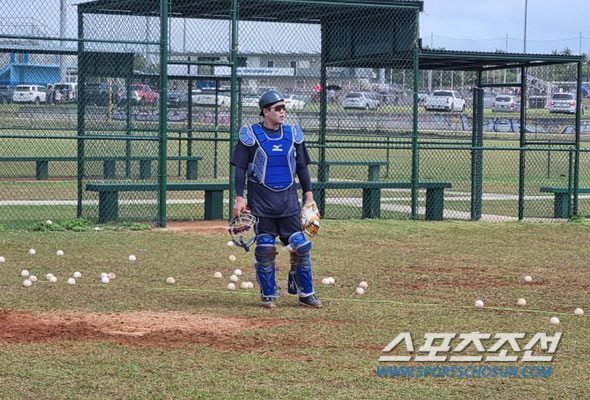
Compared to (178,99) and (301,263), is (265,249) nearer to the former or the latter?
(301,263)

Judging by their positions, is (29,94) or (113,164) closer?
(113,164)

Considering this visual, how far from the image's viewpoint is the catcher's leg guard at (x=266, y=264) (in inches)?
355

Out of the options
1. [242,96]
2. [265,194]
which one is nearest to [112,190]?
[242,96]

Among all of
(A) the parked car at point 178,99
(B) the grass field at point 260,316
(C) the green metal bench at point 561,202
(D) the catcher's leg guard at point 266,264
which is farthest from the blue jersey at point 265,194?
(A) the parked car at point 178,99

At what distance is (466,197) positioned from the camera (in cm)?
2161

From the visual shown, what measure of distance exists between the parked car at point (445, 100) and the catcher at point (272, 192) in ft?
33.9

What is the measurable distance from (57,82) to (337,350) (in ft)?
39.5

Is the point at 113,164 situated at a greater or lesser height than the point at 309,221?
greater

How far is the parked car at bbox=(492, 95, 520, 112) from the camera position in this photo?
4431 cm

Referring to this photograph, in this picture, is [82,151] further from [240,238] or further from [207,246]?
[240,238]

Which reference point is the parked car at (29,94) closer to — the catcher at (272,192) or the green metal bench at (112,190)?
the green metal bench at (112,190)

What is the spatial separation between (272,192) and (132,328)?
1893mm

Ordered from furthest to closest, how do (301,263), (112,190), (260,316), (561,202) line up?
1. (561,202)
2. (112,190)
3. (301,263)
4. (260,316)

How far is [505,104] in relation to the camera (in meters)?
45.1
